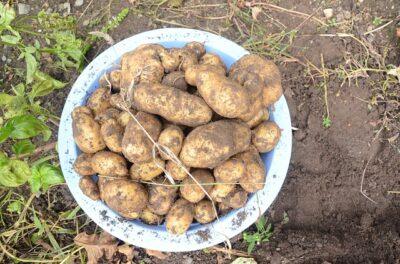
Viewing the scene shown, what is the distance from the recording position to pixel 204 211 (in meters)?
1.66

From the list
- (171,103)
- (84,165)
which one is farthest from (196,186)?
(84,165)

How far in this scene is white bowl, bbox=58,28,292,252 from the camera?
1.71 metres

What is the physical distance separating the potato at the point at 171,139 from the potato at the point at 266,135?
297mm

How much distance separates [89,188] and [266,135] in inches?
26.1

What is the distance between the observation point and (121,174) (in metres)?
1.60

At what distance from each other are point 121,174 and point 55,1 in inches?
48.9

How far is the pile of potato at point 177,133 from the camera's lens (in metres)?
1.48

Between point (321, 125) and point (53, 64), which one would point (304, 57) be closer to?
point (321, 125)

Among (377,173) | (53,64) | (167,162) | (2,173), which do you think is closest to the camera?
(167,162)

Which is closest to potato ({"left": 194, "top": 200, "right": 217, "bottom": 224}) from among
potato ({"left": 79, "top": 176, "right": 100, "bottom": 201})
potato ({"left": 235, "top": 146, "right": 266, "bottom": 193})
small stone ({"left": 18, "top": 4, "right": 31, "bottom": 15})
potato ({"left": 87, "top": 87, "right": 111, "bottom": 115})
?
potato ({"left": 235, "top": 146, "right": 266, "bottom": 193})

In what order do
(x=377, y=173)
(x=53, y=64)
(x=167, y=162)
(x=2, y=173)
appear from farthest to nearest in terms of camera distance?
1. (x=53, y=64)
2. (x=377, y=173)
3. (x=2, y=173)
4. (x=167, y=162)

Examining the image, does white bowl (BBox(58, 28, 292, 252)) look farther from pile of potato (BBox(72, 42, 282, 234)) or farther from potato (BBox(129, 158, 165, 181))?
potato (BBox(129, 158, 165, 181))

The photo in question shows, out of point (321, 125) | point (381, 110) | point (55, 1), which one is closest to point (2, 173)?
point (55, 1)

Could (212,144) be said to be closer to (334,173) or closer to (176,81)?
(176,81)
